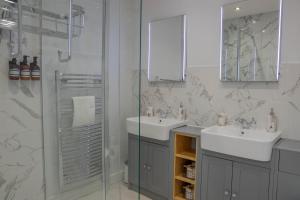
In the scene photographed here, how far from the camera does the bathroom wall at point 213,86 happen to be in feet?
6.68

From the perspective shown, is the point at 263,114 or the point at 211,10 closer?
the point at 263,114

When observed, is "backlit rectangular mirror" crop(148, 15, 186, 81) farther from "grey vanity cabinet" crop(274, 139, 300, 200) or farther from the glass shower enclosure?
"grey vanity cabinet" crop(274, 139, 300, 200)

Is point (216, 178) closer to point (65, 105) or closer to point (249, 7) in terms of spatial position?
point (65, 105)

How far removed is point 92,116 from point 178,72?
1.21 m

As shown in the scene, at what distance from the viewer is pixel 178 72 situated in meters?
2.78

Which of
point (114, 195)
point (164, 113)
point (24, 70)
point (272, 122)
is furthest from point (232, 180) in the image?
point (24, 70)

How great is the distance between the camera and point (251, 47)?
2238 mm

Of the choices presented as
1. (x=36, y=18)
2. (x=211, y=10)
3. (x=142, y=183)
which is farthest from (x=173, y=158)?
(x=36, y=18)

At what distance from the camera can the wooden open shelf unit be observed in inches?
93.9

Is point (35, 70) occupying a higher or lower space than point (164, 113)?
higher

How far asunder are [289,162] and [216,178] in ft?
2.05

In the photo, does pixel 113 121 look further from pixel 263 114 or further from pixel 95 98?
pixel 263 114

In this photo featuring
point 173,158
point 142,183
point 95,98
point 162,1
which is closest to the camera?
point 95,98

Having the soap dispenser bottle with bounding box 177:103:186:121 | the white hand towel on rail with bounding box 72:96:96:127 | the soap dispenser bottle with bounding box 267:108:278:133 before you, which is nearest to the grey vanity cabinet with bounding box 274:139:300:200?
the soap dispenser bottle with bounding box 267:108:278:133
